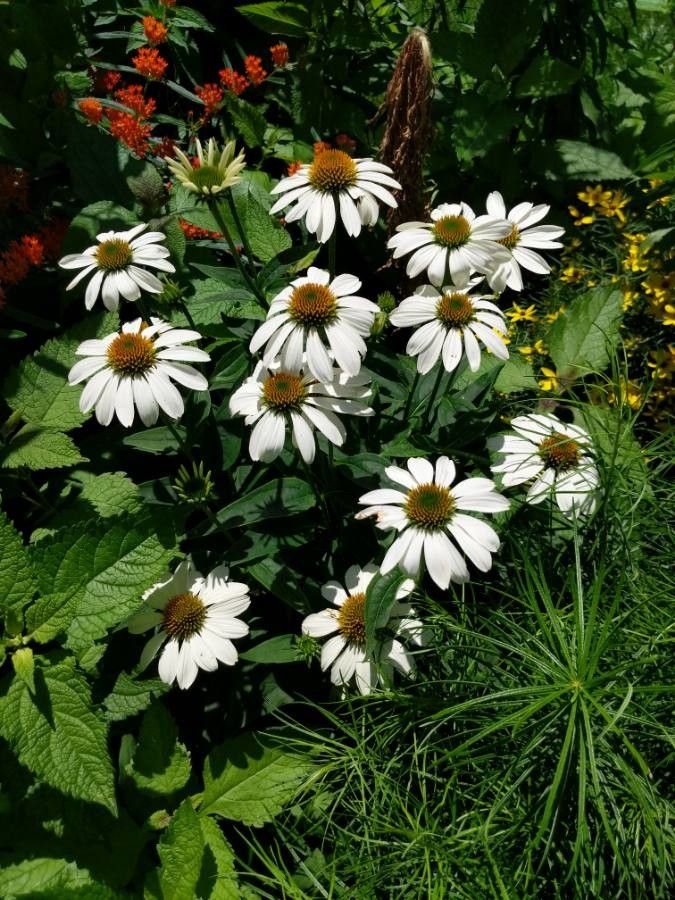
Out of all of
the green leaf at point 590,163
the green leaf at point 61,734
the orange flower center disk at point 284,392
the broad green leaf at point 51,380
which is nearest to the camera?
the green leaf at point 61,734

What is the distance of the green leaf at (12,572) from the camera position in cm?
113

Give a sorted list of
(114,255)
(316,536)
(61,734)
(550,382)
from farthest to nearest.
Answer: (550,382)
(316,536)
(114,255)
(61,734)

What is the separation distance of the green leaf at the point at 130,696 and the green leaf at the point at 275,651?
0.16 m

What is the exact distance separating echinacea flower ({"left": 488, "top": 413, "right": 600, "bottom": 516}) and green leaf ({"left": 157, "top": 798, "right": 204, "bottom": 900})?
784mm

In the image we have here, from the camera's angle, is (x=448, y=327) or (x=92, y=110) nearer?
(x=448, y=327)

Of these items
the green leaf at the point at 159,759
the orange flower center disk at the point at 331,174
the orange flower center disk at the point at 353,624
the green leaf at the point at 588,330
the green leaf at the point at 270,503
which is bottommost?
the green leaf at the point at 159,759

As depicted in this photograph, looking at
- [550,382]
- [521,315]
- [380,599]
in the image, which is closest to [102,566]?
[380,599]

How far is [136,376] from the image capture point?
1288 mm

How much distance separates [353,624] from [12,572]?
0.58 m

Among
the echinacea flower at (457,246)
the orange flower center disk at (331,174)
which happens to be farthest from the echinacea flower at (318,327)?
the orange flower center disk at (331,174)

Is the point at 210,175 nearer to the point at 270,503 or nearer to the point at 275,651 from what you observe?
the point at 270,503

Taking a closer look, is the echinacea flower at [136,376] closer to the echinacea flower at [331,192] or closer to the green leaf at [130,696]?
the echinacea flower at [331,192]

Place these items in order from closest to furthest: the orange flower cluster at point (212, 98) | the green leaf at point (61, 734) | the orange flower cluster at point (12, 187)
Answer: the green leaf at point (61, 734) < the orange flower cluster at point (12, 187) < the orange flower cluster at point (212, 98)

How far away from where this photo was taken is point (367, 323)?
1.27 meters
